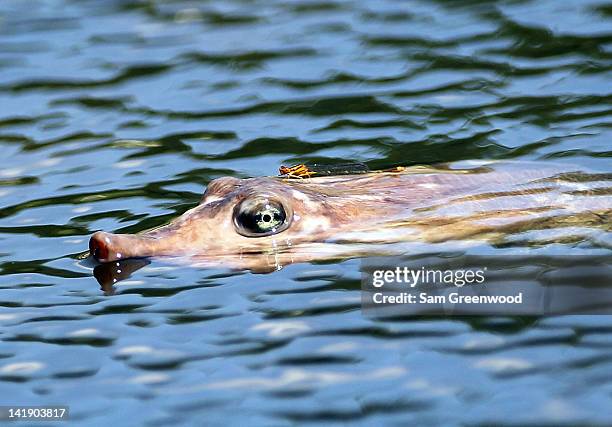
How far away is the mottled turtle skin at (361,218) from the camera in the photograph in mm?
7797

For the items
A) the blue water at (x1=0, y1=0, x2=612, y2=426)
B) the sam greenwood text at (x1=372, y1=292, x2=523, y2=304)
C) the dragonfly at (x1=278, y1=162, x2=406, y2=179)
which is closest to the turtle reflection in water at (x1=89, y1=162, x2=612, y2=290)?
the blue water at (x1=0, y1=0, x2=612, y2=426)

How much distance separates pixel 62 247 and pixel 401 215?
217 centimetres

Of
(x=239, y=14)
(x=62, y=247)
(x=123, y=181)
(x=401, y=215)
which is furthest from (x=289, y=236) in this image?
(x=239, y=14)

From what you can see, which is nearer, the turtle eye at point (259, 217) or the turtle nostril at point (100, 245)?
the turtle nostril at point (100, 245)

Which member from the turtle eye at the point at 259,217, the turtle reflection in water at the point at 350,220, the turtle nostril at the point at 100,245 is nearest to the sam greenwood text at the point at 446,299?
the turtle reflection in water at the point at 350,220

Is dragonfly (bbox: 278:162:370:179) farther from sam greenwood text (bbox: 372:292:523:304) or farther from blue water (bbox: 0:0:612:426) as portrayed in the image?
sam greenwood text (bbox: 372:292:523:304)

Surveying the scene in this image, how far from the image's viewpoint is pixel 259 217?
7.91 meters

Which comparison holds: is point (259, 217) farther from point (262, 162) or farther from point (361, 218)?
point (262, 162)

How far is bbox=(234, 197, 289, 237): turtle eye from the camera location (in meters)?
7.89

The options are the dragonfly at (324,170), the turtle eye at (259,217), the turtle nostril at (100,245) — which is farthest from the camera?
the dragonfly at (324,170)

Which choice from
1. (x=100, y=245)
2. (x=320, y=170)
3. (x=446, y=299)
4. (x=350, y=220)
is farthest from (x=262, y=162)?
(x=446, y=299)

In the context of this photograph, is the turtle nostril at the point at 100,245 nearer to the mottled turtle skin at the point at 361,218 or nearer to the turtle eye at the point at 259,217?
the mottled turtle skin at the point at 361,218

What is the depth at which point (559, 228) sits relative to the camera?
7805 mm

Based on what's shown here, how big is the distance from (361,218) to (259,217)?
2.07 feet
